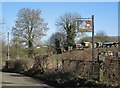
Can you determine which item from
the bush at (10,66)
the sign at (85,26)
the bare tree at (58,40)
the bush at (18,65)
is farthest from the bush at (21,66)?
the bare tree at (58,40)

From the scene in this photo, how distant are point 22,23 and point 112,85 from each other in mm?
44314

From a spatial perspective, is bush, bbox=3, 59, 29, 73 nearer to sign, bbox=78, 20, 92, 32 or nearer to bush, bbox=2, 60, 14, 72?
bush, bbox=2, 60, 14, 72

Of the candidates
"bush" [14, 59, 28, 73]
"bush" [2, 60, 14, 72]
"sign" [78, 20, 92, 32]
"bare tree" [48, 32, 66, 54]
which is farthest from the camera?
"bare tree" [48, 32, 66, 54]

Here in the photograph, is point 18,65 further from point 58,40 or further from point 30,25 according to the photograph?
point 58,40

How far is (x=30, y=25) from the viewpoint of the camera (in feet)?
196

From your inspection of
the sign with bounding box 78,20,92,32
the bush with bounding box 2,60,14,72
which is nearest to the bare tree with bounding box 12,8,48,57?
the bush with bounding box 2,60,14,72

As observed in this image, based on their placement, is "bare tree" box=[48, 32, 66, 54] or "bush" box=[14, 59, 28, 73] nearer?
"bush" box=[14, 59, 28, 73]

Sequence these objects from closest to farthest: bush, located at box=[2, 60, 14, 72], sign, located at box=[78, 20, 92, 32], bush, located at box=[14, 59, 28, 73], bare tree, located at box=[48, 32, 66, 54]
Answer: sign, located at box=[78, 20, 92, 32]
bush, located at box=[14, 59, 28, 73]
bush, located at box=[2, 60, 14, 72]
bare tree, located at box=[48, 32, 66, 54]

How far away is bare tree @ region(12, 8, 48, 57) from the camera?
194 ft

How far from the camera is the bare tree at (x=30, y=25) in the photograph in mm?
59250

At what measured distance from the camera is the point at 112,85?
16.0 metres

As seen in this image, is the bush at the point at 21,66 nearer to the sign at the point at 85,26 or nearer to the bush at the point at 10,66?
the bush at the point at 10,66

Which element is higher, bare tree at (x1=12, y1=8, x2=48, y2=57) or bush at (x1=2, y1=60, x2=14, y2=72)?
bare tree at (x1=12, y1=8, x2=48, y2=57)

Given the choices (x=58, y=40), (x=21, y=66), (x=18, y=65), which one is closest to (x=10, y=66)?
(x=18, y=65)
